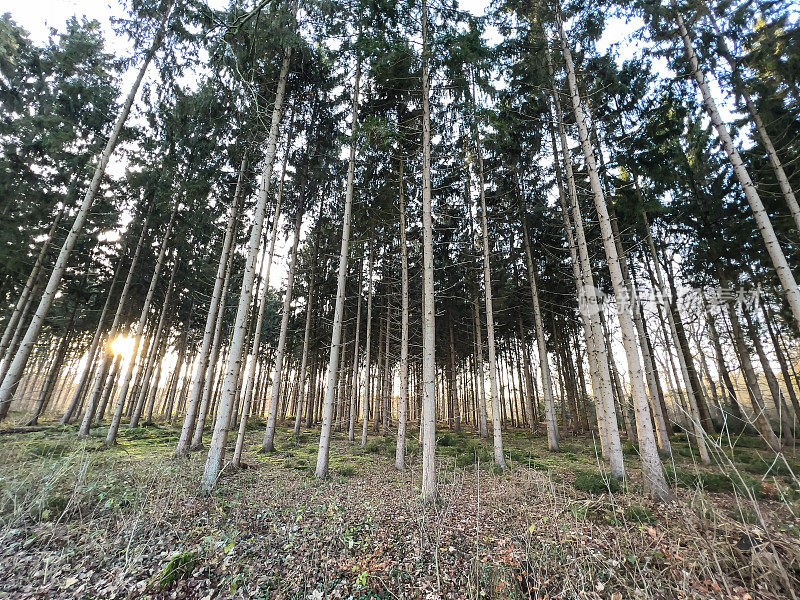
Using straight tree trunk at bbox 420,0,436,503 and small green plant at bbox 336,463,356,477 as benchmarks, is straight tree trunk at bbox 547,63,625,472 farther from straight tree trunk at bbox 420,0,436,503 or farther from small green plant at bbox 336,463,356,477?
small green plant at bbox 336,463,356,477

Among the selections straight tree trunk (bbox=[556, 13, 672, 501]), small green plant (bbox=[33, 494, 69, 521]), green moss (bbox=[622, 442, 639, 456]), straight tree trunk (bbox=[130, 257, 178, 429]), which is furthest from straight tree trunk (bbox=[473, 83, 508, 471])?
straight tree trunk (bbox=[130, 257, 178, 429])

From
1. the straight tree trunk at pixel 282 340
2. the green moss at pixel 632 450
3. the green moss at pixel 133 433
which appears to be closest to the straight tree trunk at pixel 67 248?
the green moss at pixel 133 433

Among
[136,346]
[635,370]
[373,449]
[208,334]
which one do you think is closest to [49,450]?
[208,334]

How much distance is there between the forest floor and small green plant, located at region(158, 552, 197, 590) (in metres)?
0.01

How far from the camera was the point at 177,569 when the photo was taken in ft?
12.8

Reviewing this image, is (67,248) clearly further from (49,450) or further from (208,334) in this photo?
(49,450)

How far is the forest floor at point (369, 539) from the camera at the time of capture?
11.9ft

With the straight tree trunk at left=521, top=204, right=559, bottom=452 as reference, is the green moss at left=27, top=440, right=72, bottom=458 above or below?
below

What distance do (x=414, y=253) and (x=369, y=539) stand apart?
420 inches

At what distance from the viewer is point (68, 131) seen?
1030 cm

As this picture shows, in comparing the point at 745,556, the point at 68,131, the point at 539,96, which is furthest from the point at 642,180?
the point at 68,131

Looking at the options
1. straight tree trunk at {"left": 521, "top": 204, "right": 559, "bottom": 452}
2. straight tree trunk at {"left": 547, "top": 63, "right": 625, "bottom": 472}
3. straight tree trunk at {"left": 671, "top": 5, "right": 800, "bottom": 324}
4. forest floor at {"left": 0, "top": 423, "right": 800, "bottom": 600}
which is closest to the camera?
forest floor at {"left": 0, "top": 423, "right": 800, "bottom": 600}

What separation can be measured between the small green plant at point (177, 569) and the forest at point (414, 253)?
4 cm

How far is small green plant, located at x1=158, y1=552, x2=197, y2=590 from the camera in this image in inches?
147
